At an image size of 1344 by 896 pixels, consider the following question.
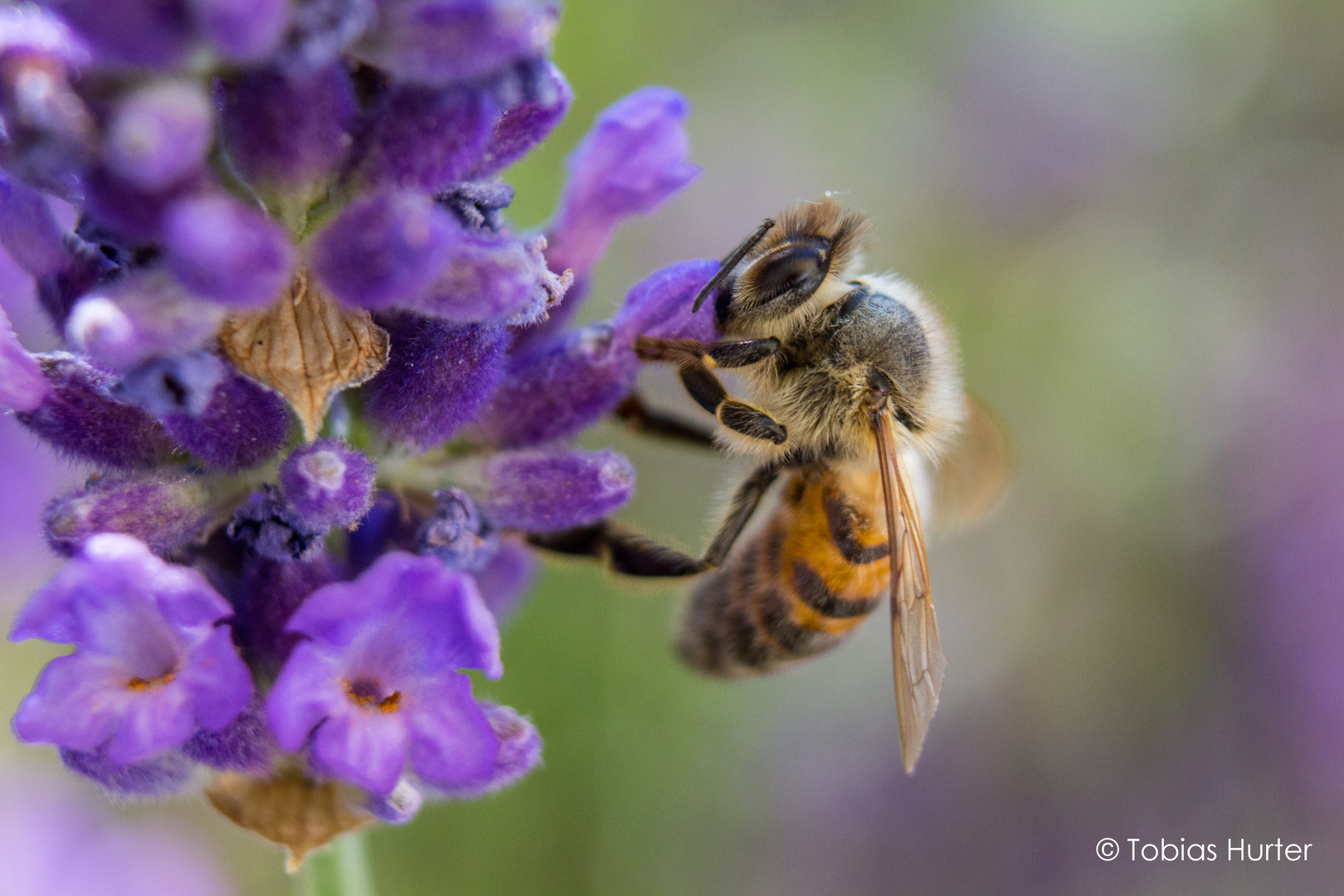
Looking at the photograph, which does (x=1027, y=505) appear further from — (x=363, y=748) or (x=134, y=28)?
(x=134, y=28)

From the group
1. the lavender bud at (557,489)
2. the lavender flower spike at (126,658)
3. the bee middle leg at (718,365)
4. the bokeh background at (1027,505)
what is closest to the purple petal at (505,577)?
the lavender bud at (557,489)

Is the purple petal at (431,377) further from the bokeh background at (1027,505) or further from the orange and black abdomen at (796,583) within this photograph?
the bokeh background at (1027,505)

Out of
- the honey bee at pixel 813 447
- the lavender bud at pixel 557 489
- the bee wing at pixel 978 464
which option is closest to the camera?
the lavender bud at pixel 557 489

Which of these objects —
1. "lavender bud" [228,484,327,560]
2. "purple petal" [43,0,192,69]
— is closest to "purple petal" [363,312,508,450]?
"lavender bud" [228,484,327,560]

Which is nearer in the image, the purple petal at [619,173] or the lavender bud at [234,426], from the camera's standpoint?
the lavender bud at [234,426]

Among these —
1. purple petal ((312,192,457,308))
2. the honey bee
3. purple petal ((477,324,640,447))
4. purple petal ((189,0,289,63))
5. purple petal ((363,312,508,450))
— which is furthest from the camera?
the honey bee

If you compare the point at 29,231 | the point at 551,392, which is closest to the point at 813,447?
the point at 551,392

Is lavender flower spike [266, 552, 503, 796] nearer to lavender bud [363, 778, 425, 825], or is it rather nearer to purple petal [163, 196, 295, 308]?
lavender bud [363, 778, 425, 825]
